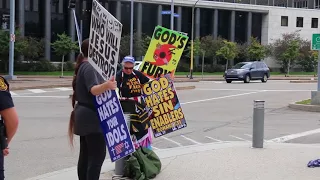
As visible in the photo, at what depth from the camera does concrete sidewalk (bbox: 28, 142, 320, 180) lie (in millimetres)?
6707

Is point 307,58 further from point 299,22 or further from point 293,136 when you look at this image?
point 293,136

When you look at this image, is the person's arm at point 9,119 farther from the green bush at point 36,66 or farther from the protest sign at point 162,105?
the green bush at point 36,66

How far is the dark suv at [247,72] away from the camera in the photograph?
3762 centimetres

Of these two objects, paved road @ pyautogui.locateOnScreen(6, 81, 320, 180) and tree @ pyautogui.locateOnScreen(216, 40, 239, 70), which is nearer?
paved road @ pyautogui.locateOnScreen(6, 81, 320, 180)

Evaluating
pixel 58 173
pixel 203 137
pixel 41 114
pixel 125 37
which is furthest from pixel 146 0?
pixel 58 173

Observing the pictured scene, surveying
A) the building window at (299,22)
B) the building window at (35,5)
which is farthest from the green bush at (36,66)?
the building window at (299,22)

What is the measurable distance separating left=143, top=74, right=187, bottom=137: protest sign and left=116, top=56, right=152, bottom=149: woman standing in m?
0.41

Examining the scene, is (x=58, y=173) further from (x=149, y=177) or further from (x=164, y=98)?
(x=164, y=98)

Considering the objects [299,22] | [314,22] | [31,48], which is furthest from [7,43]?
[314,22]

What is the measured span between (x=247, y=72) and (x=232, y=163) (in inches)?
Result: 1223

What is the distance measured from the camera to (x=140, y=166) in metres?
6.36

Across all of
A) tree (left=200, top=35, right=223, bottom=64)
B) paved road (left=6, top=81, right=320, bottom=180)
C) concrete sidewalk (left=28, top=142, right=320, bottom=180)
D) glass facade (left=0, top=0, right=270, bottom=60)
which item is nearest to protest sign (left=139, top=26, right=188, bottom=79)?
concrete sidewalk (left=28, top=142, right=320, bottom=180)

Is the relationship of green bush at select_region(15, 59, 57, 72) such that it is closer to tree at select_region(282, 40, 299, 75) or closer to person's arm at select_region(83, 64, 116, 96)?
tree at select_region(282, 40, 299, 75)

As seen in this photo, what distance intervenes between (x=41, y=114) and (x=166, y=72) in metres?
8.92
